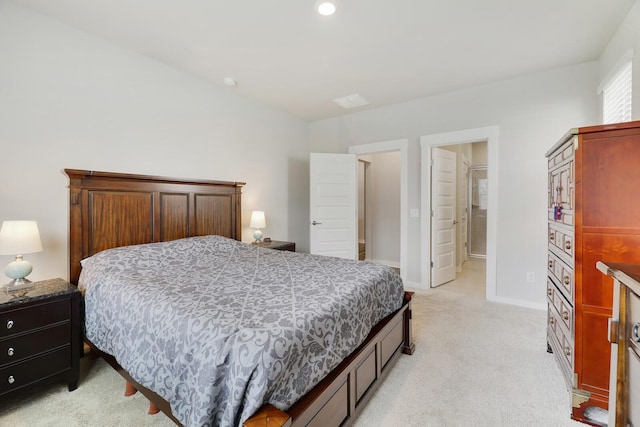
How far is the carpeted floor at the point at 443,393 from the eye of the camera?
1537 millimetres

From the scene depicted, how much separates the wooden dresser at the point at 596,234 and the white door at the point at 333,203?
2.92m

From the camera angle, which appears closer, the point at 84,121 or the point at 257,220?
the point at 84,121

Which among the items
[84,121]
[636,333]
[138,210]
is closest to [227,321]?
[636,333]

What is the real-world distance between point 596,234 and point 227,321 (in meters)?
1.92

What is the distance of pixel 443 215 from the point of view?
4074mm

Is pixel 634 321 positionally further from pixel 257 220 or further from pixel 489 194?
pixel 257 220

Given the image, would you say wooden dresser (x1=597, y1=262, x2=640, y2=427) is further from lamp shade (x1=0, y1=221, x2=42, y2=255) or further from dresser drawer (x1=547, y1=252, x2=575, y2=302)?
lamp shade (x1=0, y1=221, x2=42, y2=255)

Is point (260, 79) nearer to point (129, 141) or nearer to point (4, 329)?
point (129, 141)

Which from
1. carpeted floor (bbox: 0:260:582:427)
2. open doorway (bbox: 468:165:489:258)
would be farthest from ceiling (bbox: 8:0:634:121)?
open doorway (bbox: 468:165:489:258)

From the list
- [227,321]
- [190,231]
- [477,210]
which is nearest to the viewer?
[227,321]

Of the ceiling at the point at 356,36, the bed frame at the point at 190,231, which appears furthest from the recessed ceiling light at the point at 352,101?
the bed frame at the point at 190,231

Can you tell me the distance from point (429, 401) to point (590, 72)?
346cm

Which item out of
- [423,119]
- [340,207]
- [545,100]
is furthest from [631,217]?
[340,207]

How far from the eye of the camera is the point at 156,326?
133cm
